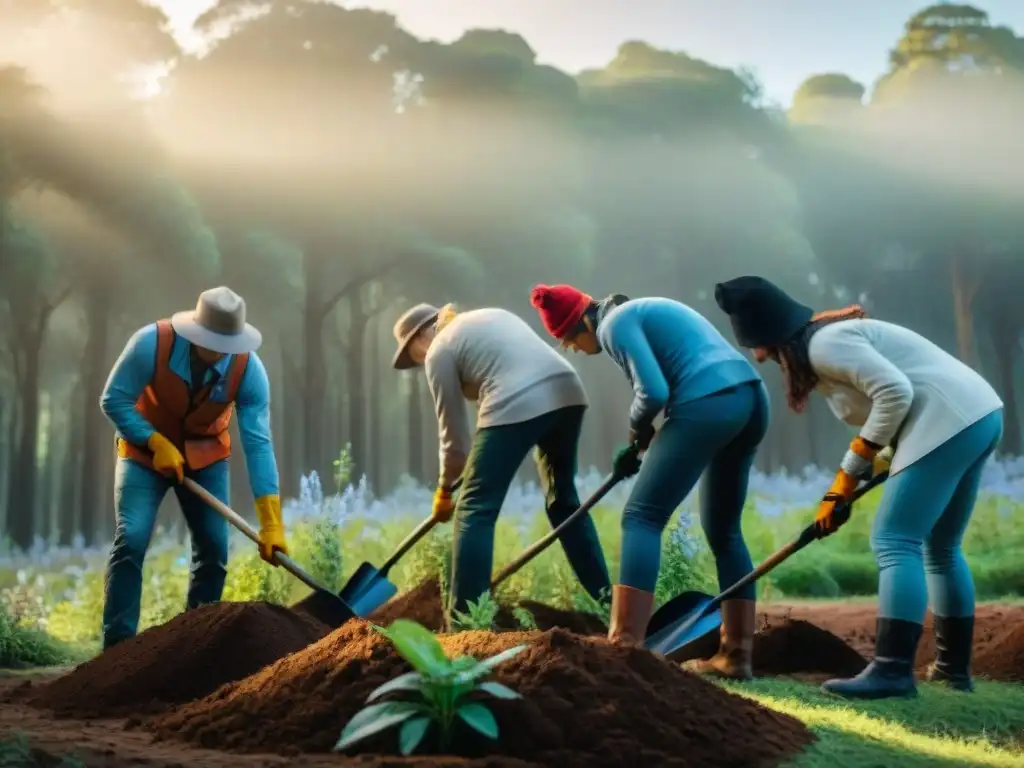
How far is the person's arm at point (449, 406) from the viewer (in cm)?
326

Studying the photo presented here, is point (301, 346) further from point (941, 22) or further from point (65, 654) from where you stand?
point (941, 22)

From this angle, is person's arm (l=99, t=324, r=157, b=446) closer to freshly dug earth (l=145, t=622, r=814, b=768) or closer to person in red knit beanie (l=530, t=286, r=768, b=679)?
person in red knit beanie (l=530, t=286, r=768, b=679)

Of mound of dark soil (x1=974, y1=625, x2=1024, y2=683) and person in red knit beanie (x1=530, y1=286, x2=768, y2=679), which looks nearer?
person in red knit beanie (x1=530, y1=286, x2=768, y2=679)

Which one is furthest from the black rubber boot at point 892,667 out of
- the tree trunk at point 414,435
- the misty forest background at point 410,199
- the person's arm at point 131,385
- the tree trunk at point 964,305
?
the tree trunk at point 964,305

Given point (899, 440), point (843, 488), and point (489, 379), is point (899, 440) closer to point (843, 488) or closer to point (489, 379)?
point (843, 488)

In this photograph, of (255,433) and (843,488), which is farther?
(255,433)

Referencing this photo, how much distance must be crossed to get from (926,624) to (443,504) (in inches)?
88.4

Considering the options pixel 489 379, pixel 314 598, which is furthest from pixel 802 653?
pixel 314 598

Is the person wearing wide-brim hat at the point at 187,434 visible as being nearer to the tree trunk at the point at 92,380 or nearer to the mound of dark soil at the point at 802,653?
the mound of dark soil at the point at 802,653

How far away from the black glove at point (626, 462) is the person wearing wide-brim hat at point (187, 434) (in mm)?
1211

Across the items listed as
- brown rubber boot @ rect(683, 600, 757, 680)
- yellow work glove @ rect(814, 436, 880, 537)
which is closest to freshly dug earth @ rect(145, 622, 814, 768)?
yellow work glove @ rect(814, 436, 880, 537)

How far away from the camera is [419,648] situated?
5.46 feet

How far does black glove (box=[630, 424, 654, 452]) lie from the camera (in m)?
2.96

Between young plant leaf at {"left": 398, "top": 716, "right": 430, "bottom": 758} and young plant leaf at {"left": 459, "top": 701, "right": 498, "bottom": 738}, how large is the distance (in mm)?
67
